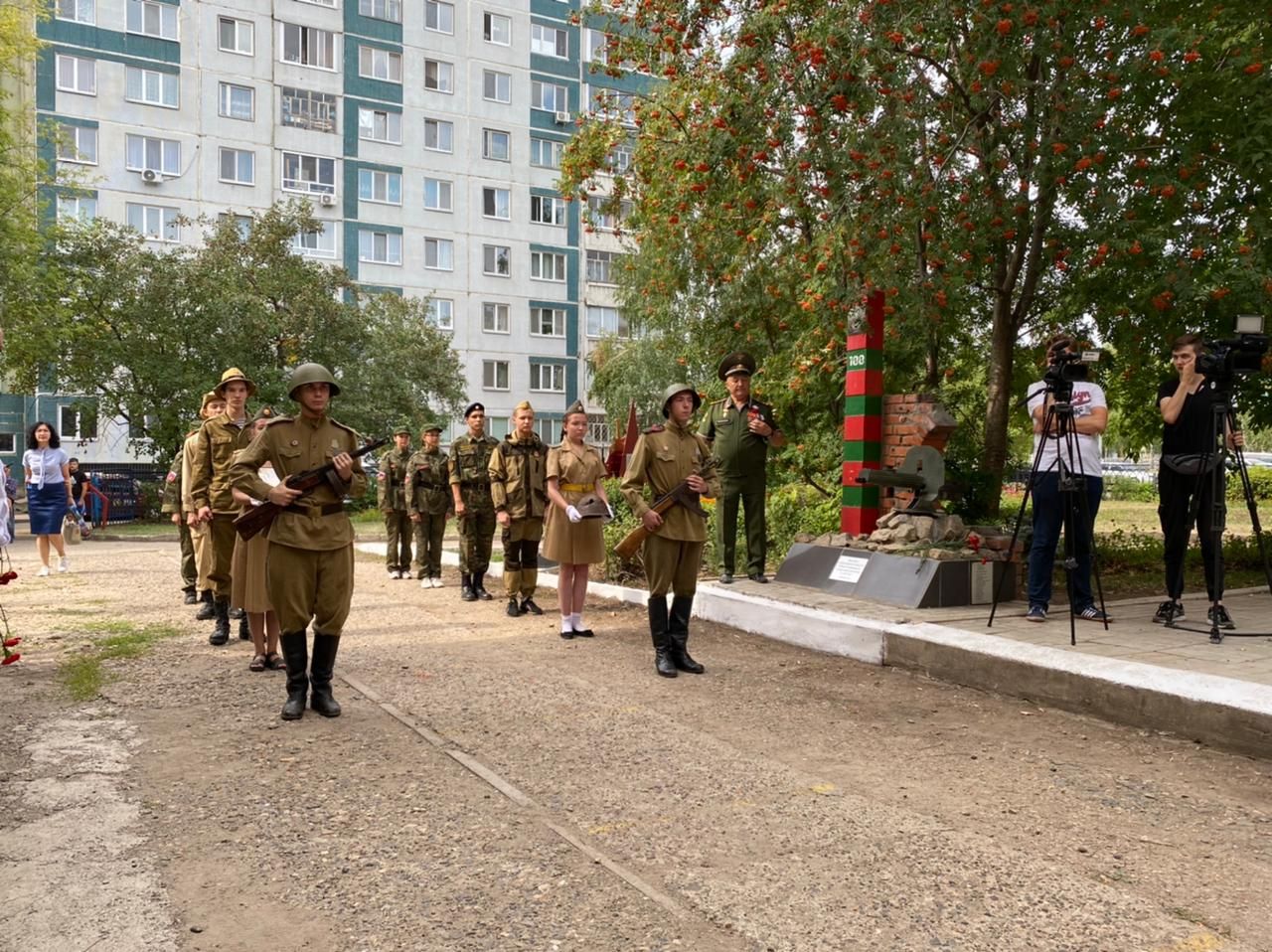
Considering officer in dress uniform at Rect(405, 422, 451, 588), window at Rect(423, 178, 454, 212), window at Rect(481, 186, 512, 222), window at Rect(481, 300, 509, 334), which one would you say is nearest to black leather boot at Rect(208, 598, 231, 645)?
officer in dress uniform at Rect(405, 422, 451, 588)

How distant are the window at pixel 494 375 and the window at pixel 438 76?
1241 cm

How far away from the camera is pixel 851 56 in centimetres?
916

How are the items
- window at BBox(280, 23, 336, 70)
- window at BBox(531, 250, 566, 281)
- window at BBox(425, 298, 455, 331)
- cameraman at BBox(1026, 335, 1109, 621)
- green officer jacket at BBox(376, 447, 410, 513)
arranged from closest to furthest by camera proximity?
cameraman at BBox(1026, 335, 1109, 621) → green officer jacket at BBox(376, 447, 410, 513) → window at BBox(280, 23, 336, 70) → window at BBox(425, 298, 455, 331) → window at BBox(531, 250, 566, 281)

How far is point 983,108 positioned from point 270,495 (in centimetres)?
773

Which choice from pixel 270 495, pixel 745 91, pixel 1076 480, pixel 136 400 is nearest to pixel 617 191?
pixel 745 91

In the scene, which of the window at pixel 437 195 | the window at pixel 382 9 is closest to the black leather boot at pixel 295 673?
the window at pixel 437 195

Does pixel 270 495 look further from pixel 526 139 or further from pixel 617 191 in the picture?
pixel 526 139

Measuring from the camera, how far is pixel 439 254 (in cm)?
4922

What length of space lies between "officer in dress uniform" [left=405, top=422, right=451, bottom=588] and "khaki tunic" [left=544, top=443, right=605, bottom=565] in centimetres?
434

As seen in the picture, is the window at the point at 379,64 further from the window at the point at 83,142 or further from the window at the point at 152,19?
the window at the point at 83,142

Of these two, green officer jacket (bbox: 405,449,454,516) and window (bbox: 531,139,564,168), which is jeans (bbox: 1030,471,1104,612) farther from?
window (bbox: 531,139,564,168)

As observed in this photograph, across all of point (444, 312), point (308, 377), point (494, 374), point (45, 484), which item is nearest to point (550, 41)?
point (444, 312)

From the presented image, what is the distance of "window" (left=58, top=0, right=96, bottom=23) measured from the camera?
40.8 metres

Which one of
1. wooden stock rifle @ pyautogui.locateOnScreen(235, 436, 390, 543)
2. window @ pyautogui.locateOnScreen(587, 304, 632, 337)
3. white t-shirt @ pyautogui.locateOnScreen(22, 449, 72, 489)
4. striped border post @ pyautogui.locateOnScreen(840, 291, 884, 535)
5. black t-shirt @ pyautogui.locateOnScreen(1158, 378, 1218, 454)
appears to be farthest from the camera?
window @ pyautogui.locateOnScreen(587, 304, 632, 337)
